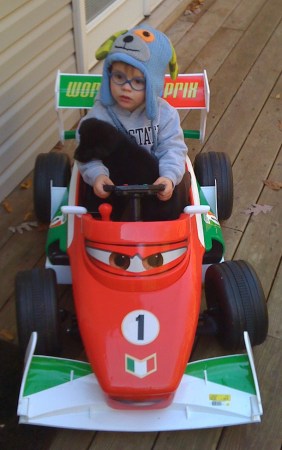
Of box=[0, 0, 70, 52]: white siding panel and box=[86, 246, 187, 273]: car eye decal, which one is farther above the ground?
box=[0, 0, 70, 52]: white siding panel

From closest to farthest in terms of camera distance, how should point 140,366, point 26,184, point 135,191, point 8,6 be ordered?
point 140,366, point 135,191, point 8,6, point 26,184

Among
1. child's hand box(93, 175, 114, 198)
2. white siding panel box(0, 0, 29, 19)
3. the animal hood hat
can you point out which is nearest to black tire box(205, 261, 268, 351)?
child's hand box(93, 175, 114, 198)

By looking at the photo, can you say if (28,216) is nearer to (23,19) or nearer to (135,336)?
(23,19)

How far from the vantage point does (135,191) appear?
5.37 feet

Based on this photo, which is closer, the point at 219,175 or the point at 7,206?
the point at 219,175

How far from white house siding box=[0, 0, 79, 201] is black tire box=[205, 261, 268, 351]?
124cm

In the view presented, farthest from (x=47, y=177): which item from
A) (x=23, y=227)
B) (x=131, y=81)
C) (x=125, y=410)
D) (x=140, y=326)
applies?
(x=125, y=410)

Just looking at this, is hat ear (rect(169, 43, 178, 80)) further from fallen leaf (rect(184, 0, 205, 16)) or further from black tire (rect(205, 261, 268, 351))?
fallen leaf (rect(184, 0, 205, 16))

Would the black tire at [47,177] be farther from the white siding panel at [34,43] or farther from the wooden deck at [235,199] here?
the white siding panel at [34,43]

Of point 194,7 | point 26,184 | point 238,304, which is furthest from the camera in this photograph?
point 194,7

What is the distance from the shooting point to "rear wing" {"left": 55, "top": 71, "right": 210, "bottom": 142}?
2.30 meters

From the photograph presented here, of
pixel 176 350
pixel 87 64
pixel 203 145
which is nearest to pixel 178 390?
pixel 176 350

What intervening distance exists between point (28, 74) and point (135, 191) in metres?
1.17

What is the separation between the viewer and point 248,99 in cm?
327
